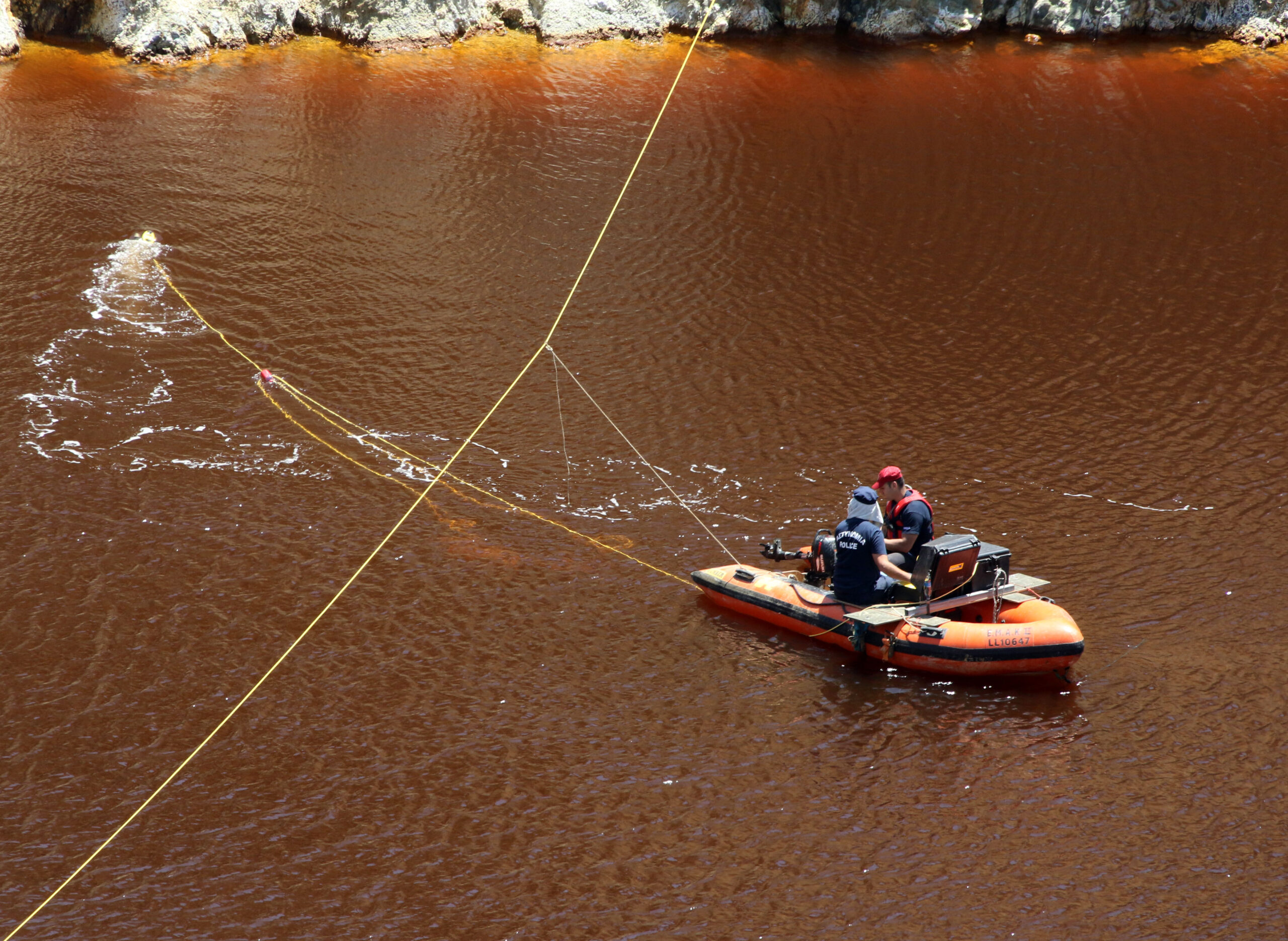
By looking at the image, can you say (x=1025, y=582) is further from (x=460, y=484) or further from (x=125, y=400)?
(x=125, y=400)

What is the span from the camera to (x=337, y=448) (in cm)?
1271

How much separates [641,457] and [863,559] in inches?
142

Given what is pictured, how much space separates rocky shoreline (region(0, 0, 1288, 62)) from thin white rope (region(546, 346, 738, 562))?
1310 centimetres

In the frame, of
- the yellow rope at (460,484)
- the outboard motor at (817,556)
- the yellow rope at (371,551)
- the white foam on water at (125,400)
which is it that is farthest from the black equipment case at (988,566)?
the white foam on water at (125,400)

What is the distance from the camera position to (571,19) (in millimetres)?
25094

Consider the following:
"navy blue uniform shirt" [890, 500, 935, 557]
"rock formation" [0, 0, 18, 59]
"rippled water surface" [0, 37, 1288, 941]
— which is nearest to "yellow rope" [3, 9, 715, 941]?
"rippled water surface" [0, 37, 1288, 941]

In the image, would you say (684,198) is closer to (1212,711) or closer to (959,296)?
(959,296)

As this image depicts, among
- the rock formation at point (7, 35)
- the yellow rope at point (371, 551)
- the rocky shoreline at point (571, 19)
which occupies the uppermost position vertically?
the rocky shoreline at point (571, 19)

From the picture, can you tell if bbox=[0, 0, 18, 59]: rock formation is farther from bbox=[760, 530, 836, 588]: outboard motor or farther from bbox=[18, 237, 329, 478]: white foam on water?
bbox=[760, 530, 836, 588]: outboard motor

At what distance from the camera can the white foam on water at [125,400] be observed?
1239 cm

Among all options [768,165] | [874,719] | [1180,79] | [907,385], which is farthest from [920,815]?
[1180,79]

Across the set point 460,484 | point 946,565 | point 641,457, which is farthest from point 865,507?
point 460,484

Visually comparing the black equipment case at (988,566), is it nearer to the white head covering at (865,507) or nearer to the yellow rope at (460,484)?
the white head covering at (865,507)

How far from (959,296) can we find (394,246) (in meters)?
8.33
